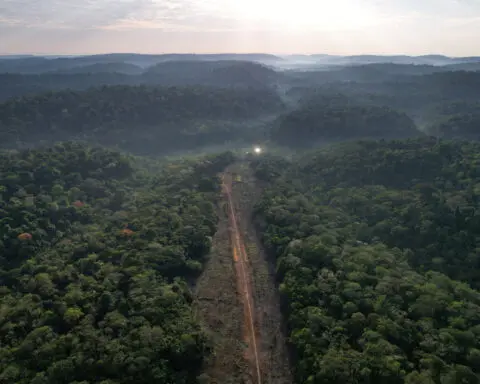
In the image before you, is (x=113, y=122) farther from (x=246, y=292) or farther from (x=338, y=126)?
(x=246, y=292)

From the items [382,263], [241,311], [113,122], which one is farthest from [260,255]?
[113,122]

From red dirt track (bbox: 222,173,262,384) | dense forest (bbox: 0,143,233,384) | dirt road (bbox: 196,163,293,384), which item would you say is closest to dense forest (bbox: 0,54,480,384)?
dense forest (bbox: 0,143,233,384)

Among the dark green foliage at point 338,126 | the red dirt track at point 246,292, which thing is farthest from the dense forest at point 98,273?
the dark green foliage at point 338,126

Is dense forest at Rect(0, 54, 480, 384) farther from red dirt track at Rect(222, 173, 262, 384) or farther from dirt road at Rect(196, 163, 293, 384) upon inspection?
red dirt track at Rect(222, 173, 262, 384)

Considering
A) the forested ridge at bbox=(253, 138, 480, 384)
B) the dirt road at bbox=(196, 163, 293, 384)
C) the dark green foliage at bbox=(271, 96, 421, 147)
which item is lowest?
the dirt road at bbox=(196, 163, 293, 384)

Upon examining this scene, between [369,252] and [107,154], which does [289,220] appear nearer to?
[369,252]
